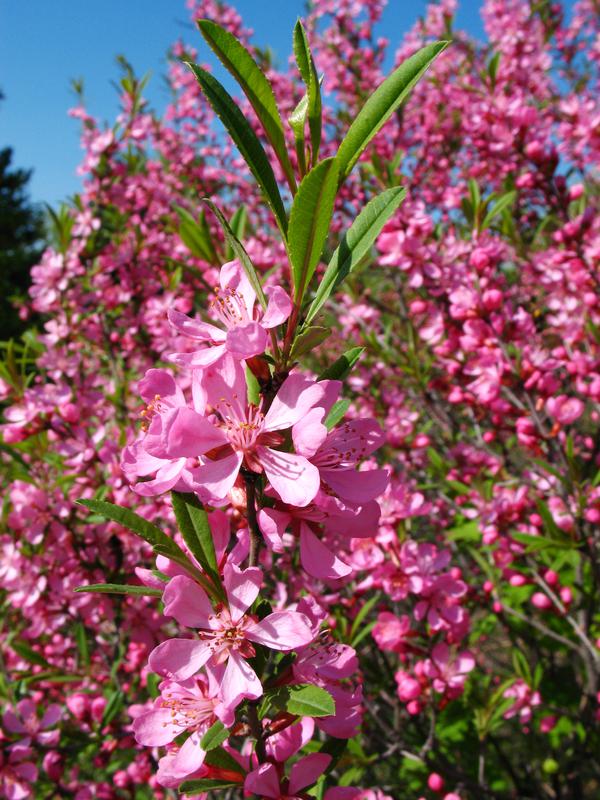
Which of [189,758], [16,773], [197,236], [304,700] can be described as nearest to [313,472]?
[304,700]

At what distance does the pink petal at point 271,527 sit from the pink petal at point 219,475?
8 cm

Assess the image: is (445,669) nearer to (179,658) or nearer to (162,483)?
(179,658)

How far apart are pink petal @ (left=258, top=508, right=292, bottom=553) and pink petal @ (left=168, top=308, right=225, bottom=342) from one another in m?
0.33

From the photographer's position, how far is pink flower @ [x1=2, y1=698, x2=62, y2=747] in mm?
2141

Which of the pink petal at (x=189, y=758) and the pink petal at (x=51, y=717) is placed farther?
the pink petal at (x=51, y=717)

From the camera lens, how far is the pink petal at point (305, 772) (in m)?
1.04

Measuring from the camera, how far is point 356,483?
40.4 inches

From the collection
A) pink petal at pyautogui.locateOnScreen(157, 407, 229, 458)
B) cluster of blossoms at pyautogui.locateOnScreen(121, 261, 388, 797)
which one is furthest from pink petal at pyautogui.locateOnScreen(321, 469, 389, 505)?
pink petal at pyautogui.locateOnScreen(157, 407, 229, 458)

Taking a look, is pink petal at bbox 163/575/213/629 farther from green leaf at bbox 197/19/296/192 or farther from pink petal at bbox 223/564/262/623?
green leaf at bbox 197/19/296/192

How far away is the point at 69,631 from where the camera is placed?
329 cm

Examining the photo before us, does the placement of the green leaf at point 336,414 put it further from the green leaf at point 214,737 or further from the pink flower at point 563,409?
the pink flower at point 563,409

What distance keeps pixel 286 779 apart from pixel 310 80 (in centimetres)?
127

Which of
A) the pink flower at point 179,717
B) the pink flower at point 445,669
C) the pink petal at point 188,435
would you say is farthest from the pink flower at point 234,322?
the pink flower at point 445,669

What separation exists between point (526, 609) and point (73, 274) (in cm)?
369
